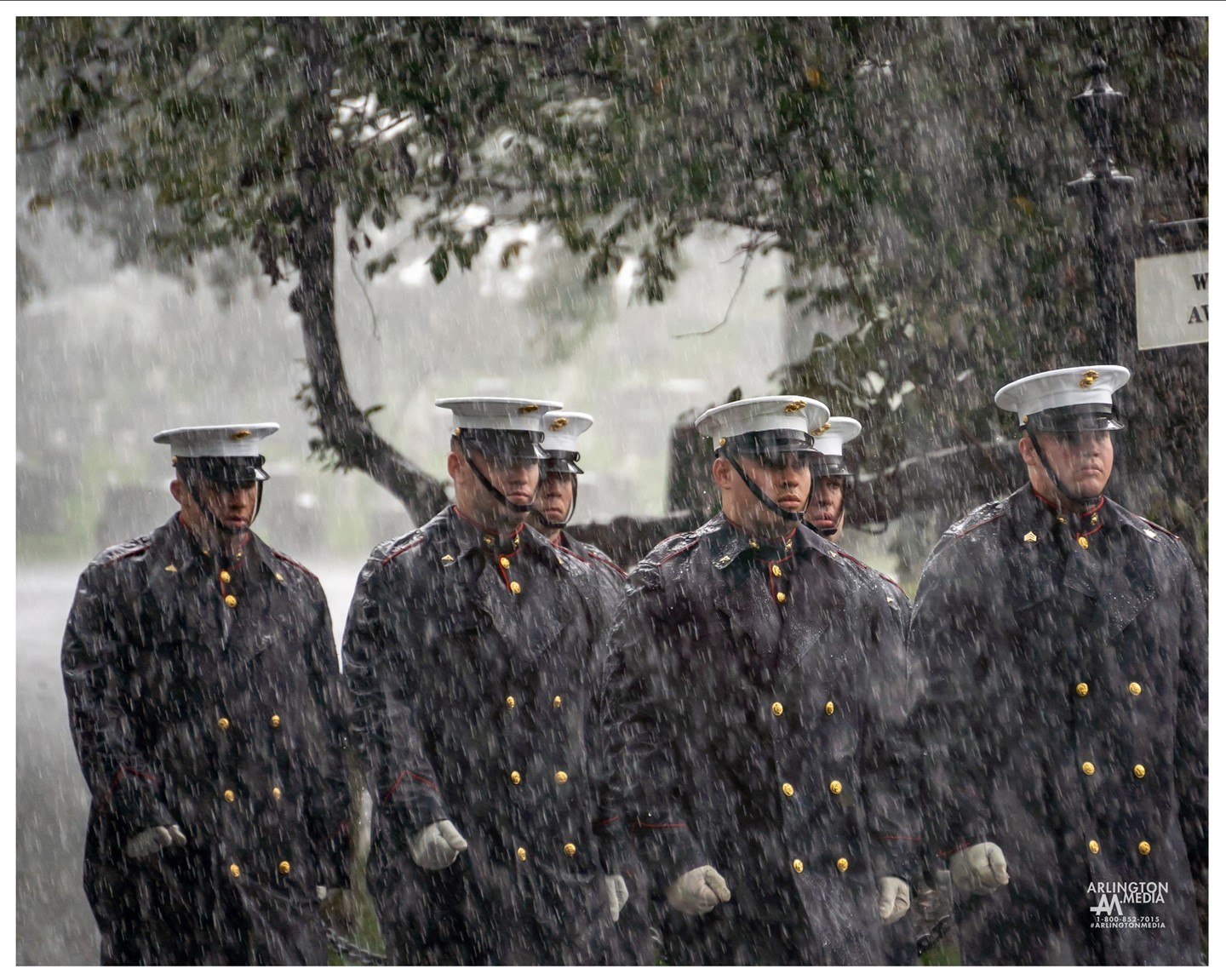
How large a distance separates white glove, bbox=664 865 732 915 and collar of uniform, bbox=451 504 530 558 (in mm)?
1355

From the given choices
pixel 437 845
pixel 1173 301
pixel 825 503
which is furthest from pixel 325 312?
pixel 1173 301

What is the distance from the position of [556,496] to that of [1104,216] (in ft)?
8.47

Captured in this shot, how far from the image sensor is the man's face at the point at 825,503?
621 centimetres

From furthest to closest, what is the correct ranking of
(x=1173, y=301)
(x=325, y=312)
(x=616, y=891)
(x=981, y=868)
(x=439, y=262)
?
1. (x=439, y=262)
2. (x=325, y=312)
3. (x=1173, y=301)
4. (x=616, y=891)
5. (x=981, y=868)


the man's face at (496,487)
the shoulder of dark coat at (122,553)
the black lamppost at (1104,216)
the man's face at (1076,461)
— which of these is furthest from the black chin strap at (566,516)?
the black lamppost at (1104,216)

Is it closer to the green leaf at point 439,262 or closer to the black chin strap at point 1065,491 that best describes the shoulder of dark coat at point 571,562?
the black chin strap at point 1065,491

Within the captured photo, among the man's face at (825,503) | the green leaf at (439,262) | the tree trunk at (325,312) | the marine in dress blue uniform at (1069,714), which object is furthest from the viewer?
the green leaf at (439,262)

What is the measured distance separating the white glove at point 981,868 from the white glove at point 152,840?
9.18ft

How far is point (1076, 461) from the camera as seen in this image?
15.8ft

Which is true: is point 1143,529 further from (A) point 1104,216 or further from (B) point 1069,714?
(A) point 1104,216

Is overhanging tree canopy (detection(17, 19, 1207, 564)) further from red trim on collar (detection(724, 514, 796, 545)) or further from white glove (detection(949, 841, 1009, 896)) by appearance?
white glove (detection(949, 841, 1009, 896))

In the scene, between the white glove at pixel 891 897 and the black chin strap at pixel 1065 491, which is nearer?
the white glove at pixel 891 897

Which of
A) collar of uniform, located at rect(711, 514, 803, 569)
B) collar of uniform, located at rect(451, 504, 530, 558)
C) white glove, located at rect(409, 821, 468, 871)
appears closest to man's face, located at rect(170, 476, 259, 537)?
collar of uniform, located at rect(451, 504, 530, 558)

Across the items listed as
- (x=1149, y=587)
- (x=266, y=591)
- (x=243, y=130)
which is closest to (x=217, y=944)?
(x=266, y=591)
